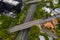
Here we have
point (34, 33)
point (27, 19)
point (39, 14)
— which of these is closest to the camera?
point (34, 33)

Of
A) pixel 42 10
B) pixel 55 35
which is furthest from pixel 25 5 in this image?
pixel 55 35

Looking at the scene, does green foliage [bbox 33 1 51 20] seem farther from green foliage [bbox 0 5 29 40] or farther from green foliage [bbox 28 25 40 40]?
green foliage [bbox 28 25 40 40]

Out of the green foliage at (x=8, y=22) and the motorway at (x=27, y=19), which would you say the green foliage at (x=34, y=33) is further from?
the green foliage at (x=8, y=22)

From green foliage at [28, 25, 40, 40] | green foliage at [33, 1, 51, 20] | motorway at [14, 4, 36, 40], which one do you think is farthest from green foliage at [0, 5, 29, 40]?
green foliage at [28, 25, 40, 40]

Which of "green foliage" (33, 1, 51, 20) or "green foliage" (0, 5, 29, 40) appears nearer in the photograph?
"green foliage" (0, 5, 29, 40)

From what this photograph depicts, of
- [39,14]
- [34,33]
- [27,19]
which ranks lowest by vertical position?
[34,33]

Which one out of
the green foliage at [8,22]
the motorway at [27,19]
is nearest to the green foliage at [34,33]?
the motorway at [27,19]

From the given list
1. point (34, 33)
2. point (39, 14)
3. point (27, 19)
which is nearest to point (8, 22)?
point (27, 19)

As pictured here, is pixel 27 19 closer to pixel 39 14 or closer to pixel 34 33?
pixel 39 14
